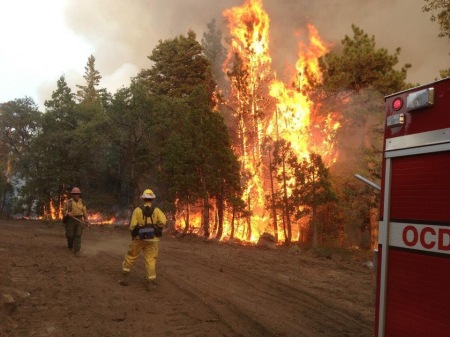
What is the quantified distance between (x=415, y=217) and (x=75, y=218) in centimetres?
1041

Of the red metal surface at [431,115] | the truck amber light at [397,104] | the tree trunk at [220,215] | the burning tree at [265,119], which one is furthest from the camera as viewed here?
the burning tree at [265,119]

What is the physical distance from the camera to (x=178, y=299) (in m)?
7.45

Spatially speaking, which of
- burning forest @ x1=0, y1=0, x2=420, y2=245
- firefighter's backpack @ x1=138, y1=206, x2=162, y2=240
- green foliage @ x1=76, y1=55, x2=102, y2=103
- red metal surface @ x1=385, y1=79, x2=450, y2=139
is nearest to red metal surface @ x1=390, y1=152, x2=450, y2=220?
red metal surface @ x1=385, y1=79, x2=450, y2=139

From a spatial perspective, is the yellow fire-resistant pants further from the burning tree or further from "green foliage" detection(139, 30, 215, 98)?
"green foliage" detection(139, 30, 215, 98)

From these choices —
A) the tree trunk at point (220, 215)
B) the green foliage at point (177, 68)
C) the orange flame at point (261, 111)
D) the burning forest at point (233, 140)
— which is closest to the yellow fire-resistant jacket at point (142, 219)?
the burning forest at point (233, 140)

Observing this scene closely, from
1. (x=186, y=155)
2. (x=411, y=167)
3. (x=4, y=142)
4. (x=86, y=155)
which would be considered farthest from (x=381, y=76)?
(x=4, y=142)

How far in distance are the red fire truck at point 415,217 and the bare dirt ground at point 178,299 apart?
9.86ft

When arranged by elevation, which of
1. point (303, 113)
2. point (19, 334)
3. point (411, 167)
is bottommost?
point (19, 334)

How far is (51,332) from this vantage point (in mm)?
5508

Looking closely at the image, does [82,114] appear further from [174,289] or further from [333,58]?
[174,289]

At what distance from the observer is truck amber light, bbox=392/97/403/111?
3.39m

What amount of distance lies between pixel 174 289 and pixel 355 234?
15358 mm

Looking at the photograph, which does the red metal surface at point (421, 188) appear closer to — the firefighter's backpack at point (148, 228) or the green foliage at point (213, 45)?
the firefighter's backpack at point (148, 228)

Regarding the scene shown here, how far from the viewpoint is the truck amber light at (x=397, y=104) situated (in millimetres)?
3387
